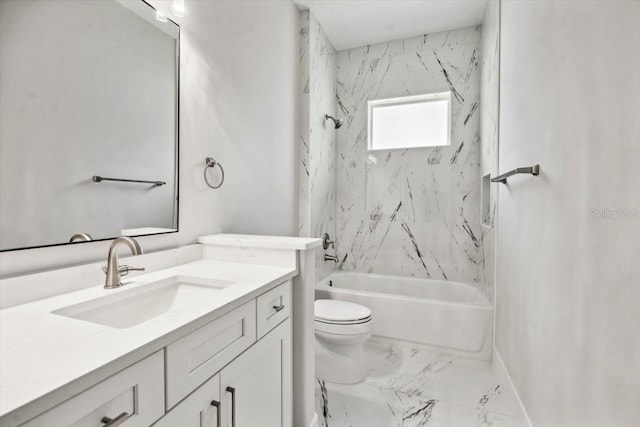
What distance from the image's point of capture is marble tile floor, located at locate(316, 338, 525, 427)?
1689 millimetres

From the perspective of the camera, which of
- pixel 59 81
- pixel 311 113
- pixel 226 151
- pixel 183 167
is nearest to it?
pixel 59 81

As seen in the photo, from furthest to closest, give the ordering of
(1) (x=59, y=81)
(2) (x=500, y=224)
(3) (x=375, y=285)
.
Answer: (3) (x=375, y=285)
(2) (x=500, y=224)
(1) (x=59, y=81)

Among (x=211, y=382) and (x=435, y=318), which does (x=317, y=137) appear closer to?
(x=435, y=318)

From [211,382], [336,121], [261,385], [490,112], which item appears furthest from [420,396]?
[336,121]

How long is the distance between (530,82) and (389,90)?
1.85 metres

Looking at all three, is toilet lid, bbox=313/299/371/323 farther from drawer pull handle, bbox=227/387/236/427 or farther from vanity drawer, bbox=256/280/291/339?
drawer pull handle, bbox=227/387/236/427

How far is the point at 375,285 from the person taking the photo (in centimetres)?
317

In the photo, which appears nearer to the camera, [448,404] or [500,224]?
[448,404]

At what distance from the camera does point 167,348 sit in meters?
0.73

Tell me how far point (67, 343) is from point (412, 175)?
2973 mm

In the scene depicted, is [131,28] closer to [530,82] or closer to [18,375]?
[18,375]

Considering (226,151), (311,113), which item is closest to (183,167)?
(226,151)

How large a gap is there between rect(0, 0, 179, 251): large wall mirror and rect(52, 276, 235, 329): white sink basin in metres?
0.25

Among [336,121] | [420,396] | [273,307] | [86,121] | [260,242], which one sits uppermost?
[336,121]
